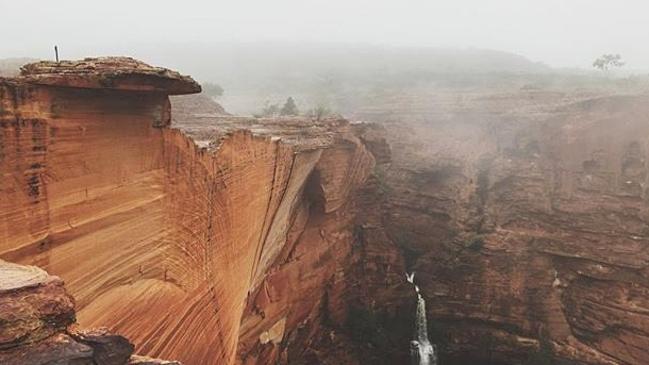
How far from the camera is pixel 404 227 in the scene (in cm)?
2062

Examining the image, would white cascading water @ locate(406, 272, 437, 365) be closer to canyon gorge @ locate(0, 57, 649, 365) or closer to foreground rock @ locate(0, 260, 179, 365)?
canyon gorge @ locate(0, 57, 649, 365)

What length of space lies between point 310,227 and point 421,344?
22.3 feet

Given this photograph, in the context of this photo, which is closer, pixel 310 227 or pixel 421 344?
pixel 310 227

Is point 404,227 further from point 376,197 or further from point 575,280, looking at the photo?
point 575,280

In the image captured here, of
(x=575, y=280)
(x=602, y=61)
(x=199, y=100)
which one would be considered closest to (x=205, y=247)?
(x=199, y=100)

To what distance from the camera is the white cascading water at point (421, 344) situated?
18.4 m

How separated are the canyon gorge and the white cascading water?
0.79 ft

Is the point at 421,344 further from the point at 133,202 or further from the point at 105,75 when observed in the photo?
the point at 105,75

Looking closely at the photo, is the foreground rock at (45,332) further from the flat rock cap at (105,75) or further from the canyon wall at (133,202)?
the flat rock cap at (105,75)

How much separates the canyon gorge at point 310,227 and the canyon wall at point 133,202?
0.02 metres

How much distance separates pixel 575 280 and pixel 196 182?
15016 mm

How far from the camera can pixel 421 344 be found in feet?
61.0

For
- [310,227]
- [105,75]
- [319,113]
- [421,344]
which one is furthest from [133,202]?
[319,113]

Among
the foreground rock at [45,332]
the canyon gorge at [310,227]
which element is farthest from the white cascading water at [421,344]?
the foreground rock at [45,332]
